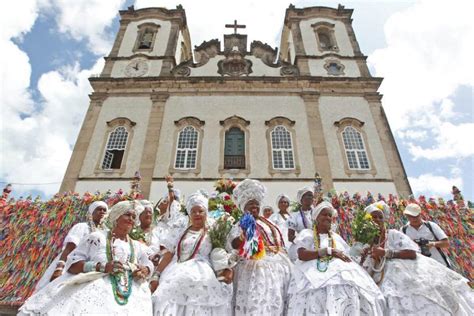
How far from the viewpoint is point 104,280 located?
9.15 ft

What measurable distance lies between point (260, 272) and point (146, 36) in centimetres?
2014

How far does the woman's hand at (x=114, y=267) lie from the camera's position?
2826 mm

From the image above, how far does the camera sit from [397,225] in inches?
364

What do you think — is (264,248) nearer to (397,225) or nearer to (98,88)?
(397,225)

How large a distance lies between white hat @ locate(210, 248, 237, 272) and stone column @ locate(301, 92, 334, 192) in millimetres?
10331

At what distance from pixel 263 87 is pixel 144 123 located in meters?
6.46

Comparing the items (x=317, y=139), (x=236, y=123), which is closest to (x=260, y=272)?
(x=317, y=139)

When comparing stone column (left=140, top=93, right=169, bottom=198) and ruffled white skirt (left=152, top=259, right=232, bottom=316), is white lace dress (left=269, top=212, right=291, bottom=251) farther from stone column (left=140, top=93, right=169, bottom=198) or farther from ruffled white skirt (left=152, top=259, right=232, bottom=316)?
stone column (left=140, top=93, right=169, bottom=198)

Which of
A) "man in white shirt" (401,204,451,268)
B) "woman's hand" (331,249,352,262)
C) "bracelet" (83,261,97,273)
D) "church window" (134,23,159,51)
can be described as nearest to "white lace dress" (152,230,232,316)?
"bracelet" (83,261,97,273)

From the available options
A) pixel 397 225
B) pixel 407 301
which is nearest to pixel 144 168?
pixel 397 225

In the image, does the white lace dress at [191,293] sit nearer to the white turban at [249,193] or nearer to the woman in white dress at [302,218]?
the white turban at [249,193]

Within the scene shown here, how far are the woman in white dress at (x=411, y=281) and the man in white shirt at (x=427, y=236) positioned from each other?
21.7 inches

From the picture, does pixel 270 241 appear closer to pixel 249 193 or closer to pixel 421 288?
pixel 249 193

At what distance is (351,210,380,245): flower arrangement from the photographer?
391 centimetres
